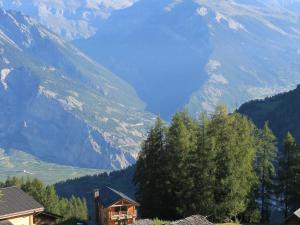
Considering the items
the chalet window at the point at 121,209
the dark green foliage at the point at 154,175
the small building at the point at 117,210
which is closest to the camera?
the small building at the point at 117,210

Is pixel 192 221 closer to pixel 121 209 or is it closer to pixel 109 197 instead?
pixel 121 209

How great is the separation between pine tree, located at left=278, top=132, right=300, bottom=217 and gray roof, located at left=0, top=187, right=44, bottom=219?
4176 cm

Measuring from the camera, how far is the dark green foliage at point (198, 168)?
265 feet

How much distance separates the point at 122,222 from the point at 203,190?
42.7 ft

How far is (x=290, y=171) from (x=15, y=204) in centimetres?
4482

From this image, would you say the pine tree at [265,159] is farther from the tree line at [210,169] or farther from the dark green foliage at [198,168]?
the dark green foliage at [198,168]

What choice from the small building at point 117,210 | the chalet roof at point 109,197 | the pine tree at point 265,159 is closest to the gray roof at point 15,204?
the small building at point 117,210

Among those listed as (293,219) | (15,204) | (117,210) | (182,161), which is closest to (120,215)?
(117,210)

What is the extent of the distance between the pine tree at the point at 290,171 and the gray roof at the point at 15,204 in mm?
41763

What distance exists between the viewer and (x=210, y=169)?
8100 centimetres

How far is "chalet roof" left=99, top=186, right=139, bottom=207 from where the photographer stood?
85.6 m

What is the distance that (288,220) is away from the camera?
64812 mm

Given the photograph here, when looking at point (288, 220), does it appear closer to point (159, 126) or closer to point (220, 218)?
point (220, 218)

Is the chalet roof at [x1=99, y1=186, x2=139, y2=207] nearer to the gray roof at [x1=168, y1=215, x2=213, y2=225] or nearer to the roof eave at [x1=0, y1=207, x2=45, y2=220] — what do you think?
the roof eave at [x1=0, y1=207, x2=45, y2=220]
